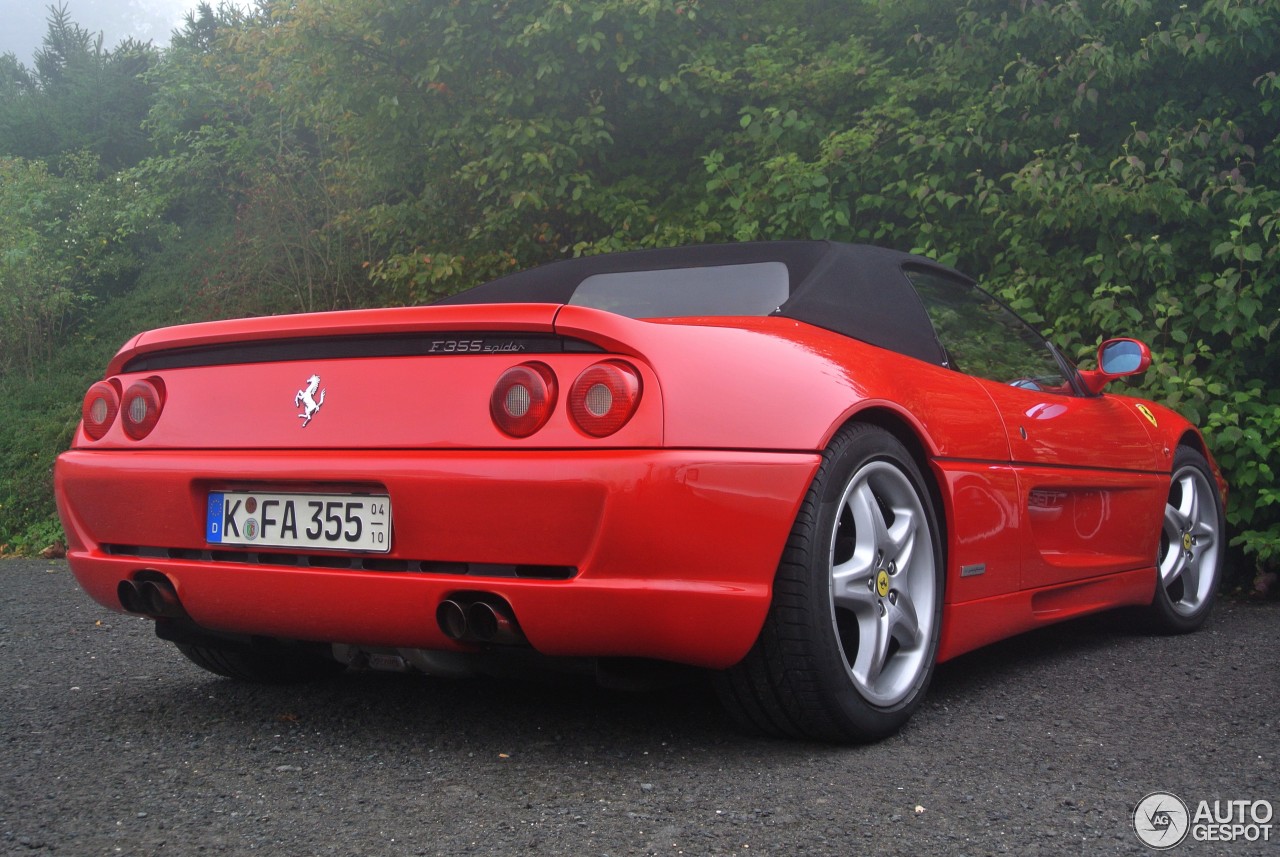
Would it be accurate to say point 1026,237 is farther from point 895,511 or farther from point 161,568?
point 161,568

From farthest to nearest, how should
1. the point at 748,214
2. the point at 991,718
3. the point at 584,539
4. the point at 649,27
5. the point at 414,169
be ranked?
the point at 414,169 < the point at 649,27 < the point at 748,214 < the point at 991,718 < the point at 584,539

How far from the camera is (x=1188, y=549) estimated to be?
15.2ft

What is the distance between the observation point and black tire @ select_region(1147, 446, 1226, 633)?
445cm

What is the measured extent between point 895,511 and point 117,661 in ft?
8.44

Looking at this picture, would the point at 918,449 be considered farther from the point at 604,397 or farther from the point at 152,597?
the point at 152,597

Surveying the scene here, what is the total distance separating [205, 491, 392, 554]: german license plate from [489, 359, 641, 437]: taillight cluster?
1.02ft

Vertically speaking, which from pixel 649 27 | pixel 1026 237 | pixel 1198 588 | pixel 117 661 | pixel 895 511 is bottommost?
pixel 1198 588

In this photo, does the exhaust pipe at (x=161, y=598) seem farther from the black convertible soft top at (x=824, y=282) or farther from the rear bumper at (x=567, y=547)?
the black convertible soft top at (x=824, y=282)

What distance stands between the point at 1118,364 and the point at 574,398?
2.45 metres

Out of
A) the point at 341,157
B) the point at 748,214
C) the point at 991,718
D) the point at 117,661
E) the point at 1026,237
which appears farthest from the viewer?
the point at 341,157

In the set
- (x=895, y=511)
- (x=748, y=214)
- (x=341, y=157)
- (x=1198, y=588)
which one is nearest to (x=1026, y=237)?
(x=748, y=214)

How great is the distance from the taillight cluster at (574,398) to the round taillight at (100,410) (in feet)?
3.61

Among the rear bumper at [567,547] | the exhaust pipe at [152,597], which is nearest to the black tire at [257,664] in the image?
the exhaust pipe at [152,597]

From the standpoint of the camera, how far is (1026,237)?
6.65 meters
